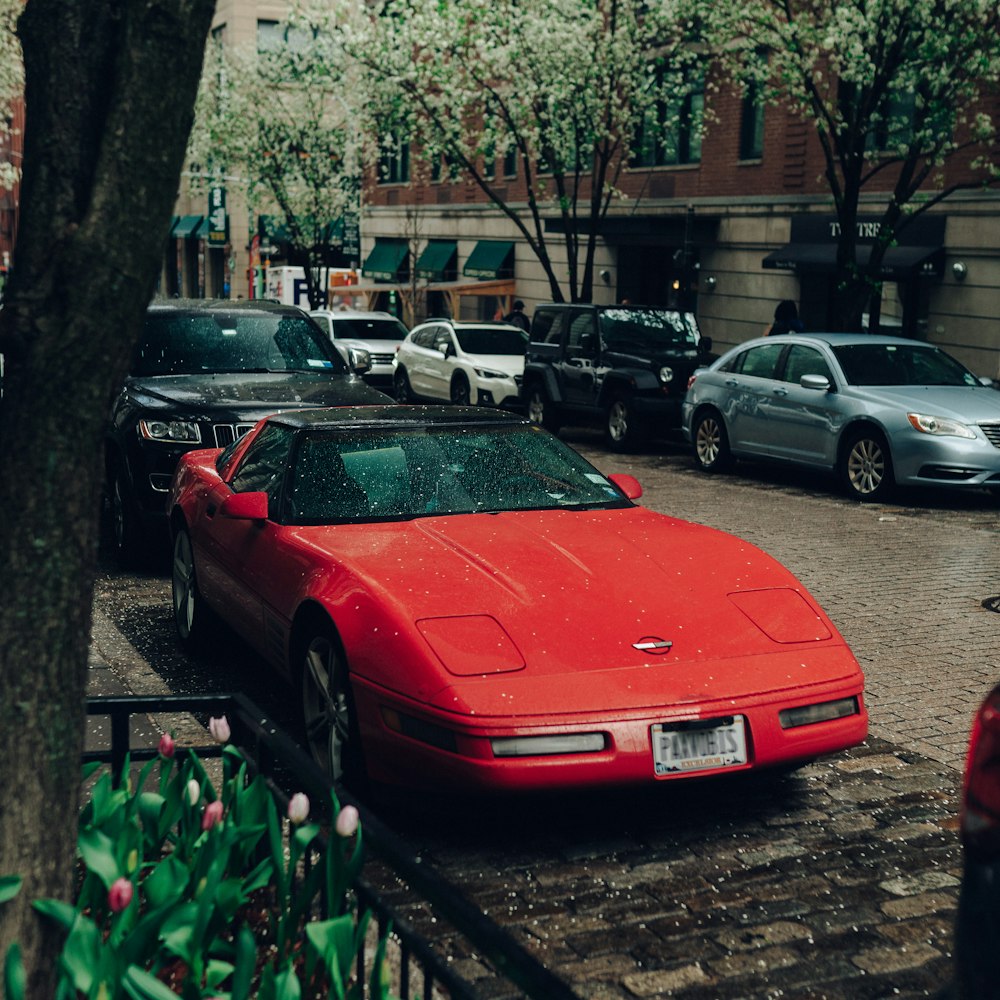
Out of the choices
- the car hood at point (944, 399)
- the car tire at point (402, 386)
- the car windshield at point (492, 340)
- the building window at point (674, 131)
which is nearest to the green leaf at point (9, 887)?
the car hood at point (944, 399)

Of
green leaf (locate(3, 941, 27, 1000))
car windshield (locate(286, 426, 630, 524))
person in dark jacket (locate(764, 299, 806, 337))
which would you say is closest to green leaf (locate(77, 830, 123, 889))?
green leaf (locate(3, 941, 27, 1000))

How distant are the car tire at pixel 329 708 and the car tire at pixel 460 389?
1837 centimetres

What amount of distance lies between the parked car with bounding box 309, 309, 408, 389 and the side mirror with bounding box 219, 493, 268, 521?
22544 mm

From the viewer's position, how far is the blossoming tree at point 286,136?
139 ft

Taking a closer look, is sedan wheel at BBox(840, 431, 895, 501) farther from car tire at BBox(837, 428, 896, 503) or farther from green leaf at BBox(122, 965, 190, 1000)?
green leaf at BBox(122, 965, 190, 1000)

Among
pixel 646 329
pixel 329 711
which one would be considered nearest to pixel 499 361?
pixel 646 329

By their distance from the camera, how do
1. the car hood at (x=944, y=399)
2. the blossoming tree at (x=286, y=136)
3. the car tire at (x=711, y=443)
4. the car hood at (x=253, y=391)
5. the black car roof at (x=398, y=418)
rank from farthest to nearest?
the blossoming tree at (x=286, y=136) < the car tire at (x=711, y=443) < the car hood at (x=944, y=399) < the car hood at (x=253, y=391) < the black car roof at (x=398, y=418)

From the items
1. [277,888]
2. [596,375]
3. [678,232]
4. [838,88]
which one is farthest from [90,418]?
[678,232]

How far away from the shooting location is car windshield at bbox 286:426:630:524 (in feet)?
20.0

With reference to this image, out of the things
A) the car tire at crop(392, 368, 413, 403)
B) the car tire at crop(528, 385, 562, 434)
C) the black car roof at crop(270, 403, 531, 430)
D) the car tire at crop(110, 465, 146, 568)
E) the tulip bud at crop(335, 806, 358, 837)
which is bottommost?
the car tire at crop(392, 368, 413, 403)

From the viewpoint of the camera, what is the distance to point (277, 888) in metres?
3.25

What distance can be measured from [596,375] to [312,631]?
571 inches

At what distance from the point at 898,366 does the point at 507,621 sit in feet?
36.6

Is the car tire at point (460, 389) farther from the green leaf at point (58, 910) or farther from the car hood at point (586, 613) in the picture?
the green leaf at point (58, 910)
